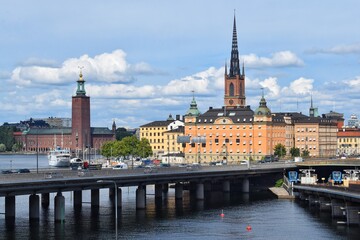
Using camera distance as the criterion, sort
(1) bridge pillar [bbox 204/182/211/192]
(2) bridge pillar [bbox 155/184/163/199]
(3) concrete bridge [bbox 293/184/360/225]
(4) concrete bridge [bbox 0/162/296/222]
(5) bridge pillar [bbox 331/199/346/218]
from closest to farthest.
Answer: (3) concrete bridge [bbox 293/184/360/225] < (4) concrete bridge [bbox 0/162/296/222] < (5) bridge pillar [bbox 331/199/346/218] < (2) bridge pillar [bbox 155/184/163/199] < (1) bridge pillar [bbox 204/182/211/192]

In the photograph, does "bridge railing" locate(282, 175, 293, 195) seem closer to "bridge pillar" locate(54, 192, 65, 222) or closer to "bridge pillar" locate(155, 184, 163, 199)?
"bridge pillar" locate(155, 184, 163, 199)

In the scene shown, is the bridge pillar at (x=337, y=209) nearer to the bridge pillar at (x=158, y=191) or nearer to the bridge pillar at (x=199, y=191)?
the bridge pillar at (x=199, y=191)

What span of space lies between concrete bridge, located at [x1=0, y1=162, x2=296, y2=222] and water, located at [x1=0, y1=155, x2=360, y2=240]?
190cm

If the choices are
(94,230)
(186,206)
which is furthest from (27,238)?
(186,206)

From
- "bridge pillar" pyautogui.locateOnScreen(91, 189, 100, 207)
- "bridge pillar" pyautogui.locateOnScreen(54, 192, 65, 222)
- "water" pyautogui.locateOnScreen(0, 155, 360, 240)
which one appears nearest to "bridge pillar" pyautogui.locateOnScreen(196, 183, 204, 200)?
"water" pyautogui.locateOnScreen(0, 155, 360, 240)

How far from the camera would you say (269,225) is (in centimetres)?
9731

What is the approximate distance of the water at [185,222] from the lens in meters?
88.3

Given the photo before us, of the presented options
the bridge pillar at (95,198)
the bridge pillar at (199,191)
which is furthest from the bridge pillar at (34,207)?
the bridge pillar at (199,191)

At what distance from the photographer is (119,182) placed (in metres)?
115

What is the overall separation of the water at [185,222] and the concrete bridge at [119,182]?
1.90 metres

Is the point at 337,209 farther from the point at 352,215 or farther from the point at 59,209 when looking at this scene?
the point at 59,209

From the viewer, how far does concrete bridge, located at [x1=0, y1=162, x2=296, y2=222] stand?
96.8 m

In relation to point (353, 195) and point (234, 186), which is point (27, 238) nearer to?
point (353, 195)

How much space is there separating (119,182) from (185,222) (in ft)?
55.6
